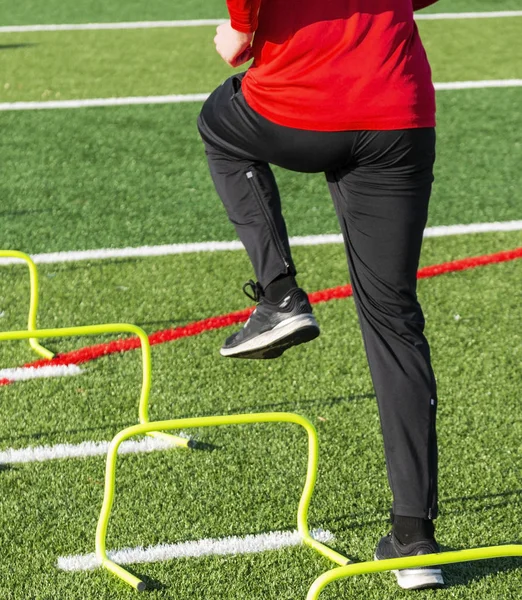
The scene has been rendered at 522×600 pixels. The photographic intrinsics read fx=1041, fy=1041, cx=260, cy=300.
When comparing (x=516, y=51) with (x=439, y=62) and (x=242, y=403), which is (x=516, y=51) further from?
(x=242, y=403)

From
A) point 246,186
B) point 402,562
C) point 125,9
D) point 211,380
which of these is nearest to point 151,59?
point 125,9

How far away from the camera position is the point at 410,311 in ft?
11.1

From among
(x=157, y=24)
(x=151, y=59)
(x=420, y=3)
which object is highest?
(x=420, y=3)

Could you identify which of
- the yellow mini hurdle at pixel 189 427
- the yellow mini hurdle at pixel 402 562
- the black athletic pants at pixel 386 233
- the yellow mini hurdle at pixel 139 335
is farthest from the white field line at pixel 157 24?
the yellow mini hurdle at pixel 402 562

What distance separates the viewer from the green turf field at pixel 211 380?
3.86m

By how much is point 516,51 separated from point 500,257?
6724mm

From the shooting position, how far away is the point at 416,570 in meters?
3.57

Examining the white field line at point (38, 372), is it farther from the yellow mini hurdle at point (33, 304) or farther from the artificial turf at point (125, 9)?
the artificial turf at point (125, 9)

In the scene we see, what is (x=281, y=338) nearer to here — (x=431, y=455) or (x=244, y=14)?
(x=431, y=455)

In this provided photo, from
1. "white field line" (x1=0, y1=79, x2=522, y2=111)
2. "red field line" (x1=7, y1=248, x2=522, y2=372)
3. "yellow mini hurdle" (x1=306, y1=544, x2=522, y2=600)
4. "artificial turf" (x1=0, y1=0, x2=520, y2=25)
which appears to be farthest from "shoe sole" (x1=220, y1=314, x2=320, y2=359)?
"artificial turf" (x1=0, y1=0, x2=520, y2=25)

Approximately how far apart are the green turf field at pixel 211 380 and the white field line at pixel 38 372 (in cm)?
6

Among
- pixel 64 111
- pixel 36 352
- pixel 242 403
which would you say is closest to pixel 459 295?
pixel 242 403

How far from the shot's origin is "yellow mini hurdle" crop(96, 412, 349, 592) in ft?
11.2

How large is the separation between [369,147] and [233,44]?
53 cm
